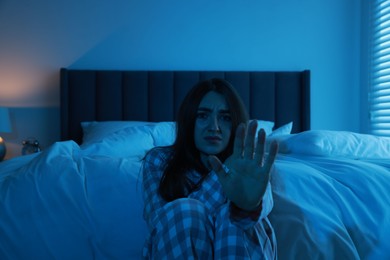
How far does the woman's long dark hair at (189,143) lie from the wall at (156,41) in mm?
1871

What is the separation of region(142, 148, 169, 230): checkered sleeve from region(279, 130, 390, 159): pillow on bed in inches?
34.9

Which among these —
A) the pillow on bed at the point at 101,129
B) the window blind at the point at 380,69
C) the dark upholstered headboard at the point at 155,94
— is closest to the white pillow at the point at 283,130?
the dark upholstered headboard at the point at 155,94

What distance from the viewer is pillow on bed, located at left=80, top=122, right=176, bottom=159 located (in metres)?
1.89

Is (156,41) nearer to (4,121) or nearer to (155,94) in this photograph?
(155,94)

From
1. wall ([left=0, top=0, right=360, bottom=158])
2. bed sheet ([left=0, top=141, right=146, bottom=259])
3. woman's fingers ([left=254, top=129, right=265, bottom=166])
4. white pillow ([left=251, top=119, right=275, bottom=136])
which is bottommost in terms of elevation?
bed sheet ([left=0, top=141, right=146, bottom=259])

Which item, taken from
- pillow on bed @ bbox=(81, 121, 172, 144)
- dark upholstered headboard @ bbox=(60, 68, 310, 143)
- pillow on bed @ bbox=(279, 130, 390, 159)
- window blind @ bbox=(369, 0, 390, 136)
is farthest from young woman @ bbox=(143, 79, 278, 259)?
window blind @ bbox=(369, 0, 390, 136)

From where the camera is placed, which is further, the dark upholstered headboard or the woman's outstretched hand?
the dark upholstered headboard

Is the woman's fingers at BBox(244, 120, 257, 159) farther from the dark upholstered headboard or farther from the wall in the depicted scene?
the wall

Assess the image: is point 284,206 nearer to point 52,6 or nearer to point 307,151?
point 307,151

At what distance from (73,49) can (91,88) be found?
0.44 metres

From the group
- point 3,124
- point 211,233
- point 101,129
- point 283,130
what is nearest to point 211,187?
point 211,233

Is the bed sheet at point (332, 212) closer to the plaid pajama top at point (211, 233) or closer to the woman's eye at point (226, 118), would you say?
the plaid pajama top at point (211, 233)

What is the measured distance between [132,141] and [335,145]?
48.9 inches

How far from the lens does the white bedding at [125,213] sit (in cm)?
93
